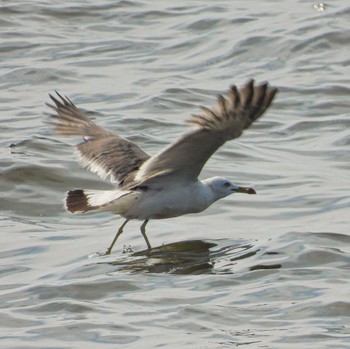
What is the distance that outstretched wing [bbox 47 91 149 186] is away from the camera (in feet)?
35.2

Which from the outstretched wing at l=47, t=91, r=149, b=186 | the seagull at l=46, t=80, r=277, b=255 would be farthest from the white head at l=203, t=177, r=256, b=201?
the outstretched wing at l=47, t=91, r=149, b=186

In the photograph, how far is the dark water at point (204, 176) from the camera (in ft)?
27.6

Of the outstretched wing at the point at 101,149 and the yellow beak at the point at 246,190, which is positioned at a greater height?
the outstretched wing at the point at 101,149

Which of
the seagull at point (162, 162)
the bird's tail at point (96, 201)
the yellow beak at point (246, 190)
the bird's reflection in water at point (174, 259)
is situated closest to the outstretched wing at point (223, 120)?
the seagull at point (162, 162)

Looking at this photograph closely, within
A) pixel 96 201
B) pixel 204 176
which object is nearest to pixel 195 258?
pixel 96 201

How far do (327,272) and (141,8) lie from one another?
11865 mm

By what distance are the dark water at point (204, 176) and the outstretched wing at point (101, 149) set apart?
634mm

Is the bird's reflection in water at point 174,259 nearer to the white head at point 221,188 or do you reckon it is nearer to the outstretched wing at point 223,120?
the white head at point 221,188

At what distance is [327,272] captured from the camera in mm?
9578

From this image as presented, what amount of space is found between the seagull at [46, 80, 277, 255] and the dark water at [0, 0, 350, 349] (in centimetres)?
44

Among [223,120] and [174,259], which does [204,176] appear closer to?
[174,259]

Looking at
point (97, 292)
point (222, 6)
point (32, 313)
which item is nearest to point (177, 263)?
point (97, 292)

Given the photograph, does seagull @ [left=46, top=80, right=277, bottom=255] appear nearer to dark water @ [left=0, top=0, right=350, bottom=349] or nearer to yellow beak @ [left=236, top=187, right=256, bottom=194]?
yellow beak @ [left=236, top=187, right=256, bottom=194]

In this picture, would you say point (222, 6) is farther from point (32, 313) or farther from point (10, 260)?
point (32, 313)
